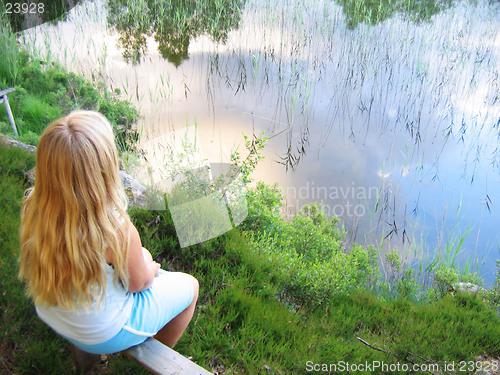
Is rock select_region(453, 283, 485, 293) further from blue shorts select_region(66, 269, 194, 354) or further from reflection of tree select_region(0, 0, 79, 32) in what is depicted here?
A: reflection of tree select_region(0, 0, 79, 32)

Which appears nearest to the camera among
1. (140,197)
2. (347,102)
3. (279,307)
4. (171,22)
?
(279,307)

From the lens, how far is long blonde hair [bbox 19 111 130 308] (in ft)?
4.54

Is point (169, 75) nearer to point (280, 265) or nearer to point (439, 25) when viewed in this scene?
point (280, 265)

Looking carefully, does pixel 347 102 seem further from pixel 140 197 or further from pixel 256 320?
pixel 256 320

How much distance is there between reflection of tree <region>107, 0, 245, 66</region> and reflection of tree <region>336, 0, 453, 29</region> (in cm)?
257

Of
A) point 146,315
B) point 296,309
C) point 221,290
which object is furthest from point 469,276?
point 146,315

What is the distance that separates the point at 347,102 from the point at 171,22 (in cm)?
442

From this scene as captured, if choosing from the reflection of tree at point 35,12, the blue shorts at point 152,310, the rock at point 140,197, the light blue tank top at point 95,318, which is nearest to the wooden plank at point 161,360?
the blue shorts at point 152,310

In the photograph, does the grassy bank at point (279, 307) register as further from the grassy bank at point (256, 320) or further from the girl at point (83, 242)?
the girl at point (83, 242)

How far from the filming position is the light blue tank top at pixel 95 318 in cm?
150

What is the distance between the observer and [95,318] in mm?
1496

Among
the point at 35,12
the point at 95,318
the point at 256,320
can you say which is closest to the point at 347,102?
the point at 256,320

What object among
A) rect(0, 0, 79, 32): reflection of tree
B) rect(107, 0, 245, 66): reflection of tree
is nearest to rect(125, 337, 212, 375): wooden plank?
rect(107, 0, 245, 66): reflection of tree

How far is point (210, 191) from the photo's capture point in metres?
3.15
